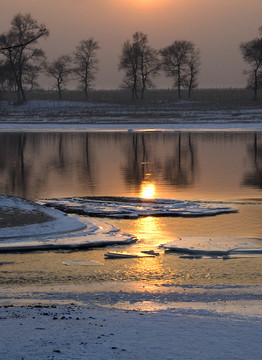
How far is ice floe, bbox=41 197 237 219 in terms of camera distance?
54.3 ft

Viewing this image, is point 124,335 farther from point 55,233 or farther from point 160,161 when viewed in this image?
point 160,161

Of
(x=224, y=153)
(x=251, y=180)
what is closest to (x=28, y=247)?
(x=251, y=180)

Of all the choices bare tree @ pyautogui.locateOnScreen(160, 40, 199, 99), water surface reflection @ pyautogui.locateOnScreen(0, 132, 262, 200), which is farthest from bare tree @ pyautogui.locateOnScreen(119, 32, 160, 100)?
water surface reflection @ pyautogui.locateOnScreen(0, 132, 262, 200)

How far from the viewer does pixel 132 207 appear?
17469 mm

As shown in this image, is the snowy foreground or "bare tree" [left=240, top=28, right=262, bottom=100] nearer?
the snowy foreground

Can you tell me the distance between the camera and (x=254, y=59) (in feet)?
353

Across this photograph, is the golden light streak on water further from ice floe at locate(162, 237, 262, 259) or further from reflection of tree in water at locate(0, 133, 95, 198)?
ice floe at locate(162, 237, 262, 259)

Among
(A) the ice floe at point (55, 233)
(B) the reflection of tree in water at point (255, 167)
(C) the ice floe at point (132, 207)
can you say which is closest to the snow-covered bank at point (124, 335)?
(A) the ice floe at point (55, 233)

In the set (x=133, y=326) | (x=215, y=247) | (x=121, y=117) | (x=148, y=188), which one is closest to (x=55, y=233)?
(x=215, y=247)

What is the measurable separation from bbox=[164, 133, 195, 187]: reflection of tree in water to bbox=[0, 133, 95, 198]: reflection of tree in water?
3016mm

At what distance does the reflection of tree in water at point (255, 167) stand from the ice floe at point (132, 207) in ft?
16.3

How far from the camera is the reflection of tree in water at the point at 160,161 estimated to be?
25.1m

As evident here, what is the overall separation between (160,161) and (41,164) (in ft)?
18.2

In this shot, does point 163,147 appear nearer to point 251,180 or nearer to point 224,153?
point 224,153
